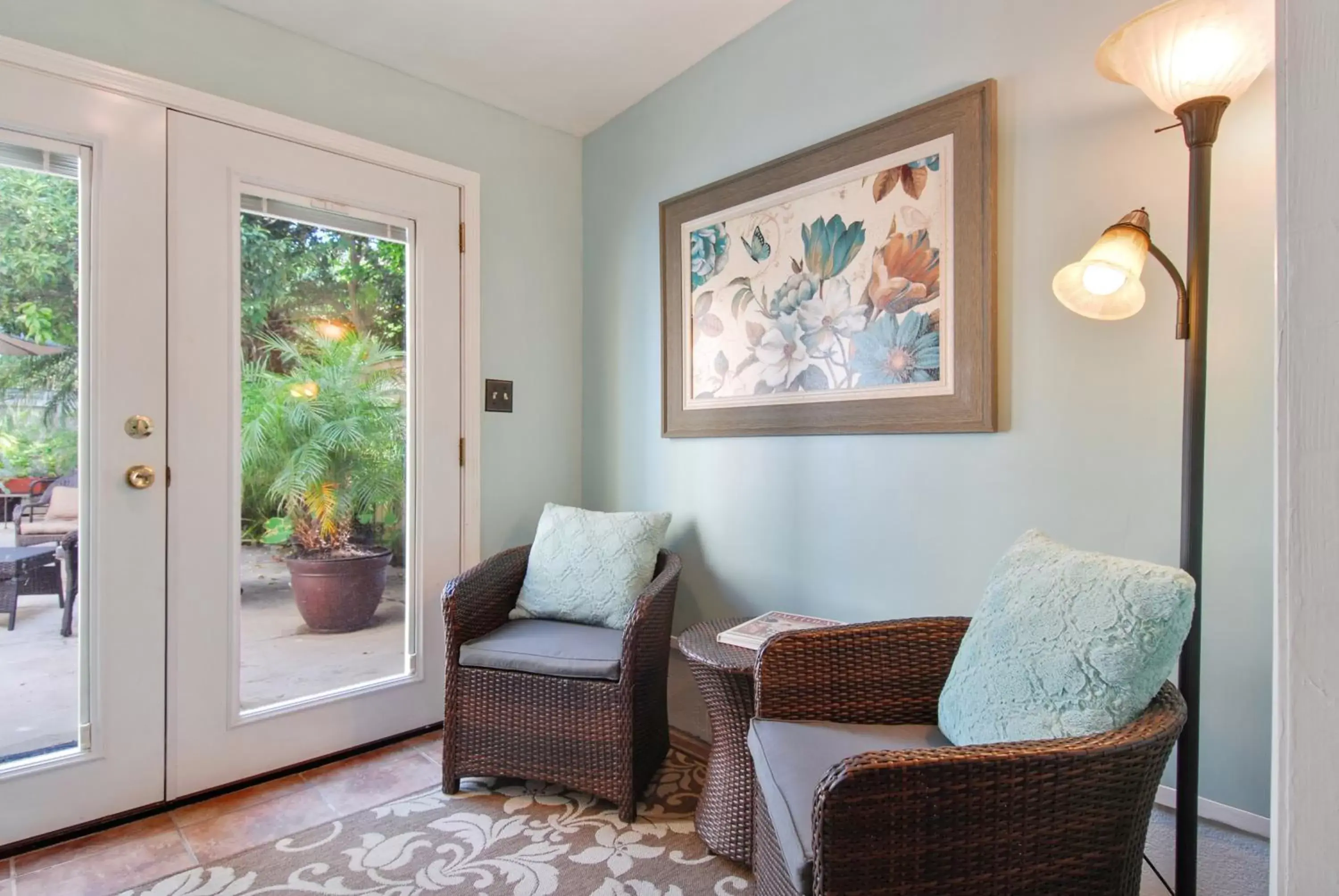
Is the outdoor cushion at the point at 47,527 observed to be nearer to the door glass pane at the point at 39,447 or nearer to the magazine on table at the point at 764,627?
the door glass pane at the point at 39,447

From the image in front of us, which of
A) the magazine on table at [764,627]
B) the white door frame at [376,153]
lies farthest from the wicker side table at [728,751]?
the white door frame at [376,153]

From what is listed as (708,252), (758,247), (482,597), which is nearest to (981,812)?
(482,597)

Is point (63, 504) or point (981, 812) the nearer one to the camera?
point (981, 812)

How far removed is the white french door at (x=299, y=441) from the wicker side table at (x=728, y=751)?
1.20 meters

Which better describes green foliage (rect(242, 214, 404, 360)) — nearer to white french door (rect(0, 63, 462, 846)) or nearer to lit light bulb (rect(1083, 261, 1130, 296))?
white french door (rect(0, 63, 462, 846))

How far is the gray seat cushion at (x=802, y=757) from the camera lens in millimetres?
1041

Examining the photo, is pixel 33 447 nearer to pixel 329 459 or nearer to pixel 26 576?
pixel 26 576

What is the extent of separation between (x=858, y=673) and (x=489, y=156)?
226 centimetres

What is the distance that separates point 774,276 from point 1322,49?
5.49 feet

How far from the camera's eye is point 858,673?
4.65 feet

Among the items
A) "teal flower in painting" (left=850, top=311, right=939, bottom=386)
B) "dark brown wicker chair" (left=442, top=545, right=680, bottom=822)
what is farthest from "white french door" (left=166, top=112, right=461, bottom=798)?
"teal flower in painting" (left=850, top=311, right=939, bottom=386)

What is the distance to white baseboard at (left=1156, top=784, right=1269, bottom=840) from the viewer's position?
1312mm

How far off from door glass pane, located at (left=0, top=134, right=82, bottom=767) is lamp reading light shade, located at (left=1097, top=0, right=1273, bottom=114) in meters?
2.46

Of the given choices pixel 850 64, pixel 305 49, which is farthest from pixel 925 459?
pixel 305 49
